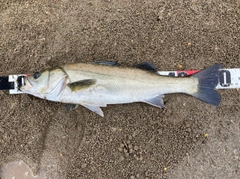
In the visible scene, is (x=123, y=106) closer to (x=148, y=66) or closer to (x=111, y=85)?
(x=111, y=85)

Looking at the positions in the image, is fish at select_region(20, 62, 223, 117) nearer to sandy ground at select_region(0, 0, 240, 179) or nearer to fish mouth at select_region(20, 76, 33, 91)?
fish mouth at select_region(20, 76, 33, 91)

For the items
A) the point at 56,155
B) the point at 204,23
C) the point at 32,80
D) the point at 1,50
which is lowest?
the point at 56,155

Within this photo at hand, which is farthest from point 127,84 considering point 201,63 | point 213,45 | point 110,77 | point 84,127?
point 213,45

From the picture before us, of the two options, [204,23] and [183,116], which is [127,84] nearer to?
[183,116]

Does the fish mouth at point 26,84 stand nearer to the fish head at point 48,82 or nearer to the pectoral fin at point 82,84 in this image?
the fish head at point 48,82

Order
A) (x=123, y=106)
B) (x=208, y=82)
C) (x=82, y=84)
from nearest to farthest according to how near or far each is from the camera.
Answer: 1. (x=82, y=84)
2. (x=208, y=82)
3. (x=123, y=106)

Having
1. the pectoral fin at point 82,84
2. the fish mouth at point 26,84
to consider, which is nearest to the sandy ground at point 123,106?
the fish mouth at point 26,84

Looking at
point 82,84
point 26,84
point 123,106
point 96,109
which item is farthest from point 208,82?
point 26,84
